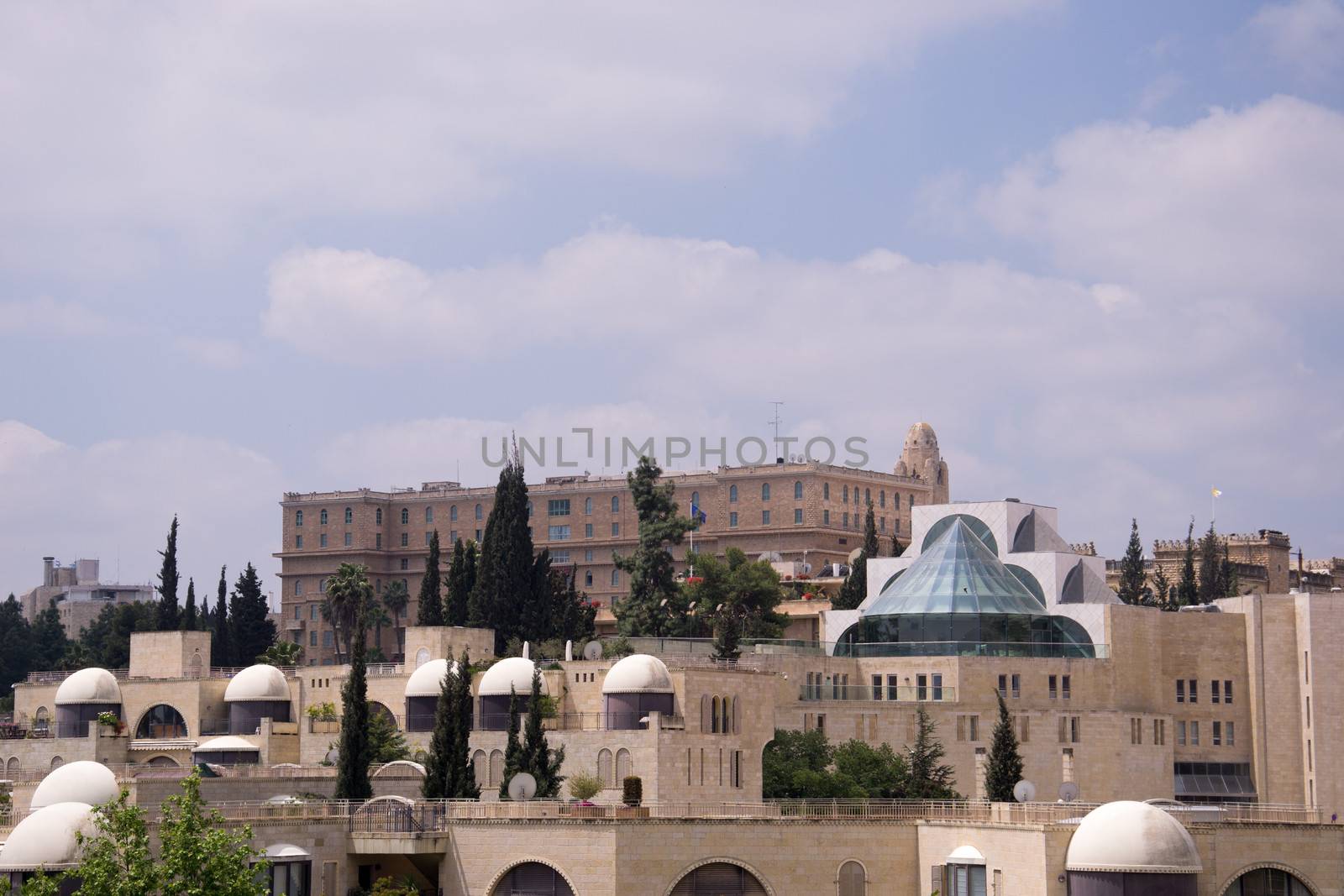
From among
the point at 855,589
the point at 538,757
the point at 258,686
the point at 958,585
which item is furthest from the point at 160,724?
the point at 958,585

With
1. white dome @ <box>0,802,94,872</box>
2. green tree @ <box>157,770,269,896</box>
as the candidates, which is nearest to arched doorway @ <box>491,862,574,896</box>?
green tree @ <box>157,770,269,896</box>

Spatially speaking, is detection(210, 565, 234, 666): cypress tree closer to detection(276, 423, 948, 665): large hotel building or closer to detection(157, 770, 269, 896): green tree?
detection(276, 423, 948, 665): large hotel building

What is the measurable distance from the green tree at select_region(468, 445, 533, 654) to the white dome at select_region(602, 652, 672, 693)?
94.0 ft

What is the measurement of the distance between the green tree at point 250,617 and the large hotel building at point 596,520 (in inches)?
1064

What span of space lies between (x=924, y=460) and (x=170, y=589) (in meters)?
79.4

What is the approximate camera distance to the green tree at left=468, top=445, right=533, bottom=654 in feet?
387

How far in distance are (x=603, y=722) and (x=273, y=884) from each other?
2526cm

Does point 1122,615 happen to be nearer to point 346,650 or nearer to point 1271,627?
point 1271,627

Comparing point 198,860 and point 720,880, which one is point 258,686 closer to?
point 720,880

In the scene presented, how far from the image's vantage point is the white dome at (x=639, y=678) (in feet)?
290

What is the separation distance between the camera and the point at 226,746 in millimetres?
98062

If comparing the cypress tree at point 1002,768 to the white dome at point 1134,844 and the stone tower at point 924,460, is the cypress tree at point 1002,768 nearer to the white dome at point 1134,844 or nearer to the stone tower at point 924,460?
the white dome at point 1134,844

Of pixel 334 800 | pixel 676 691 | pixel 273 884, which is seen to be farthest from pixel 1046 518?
pixel 273 884

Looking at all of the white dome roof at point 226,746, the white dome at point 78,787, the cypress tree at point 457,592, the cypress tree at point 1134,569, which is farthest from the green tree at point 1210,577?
the white dome at point 78,787
